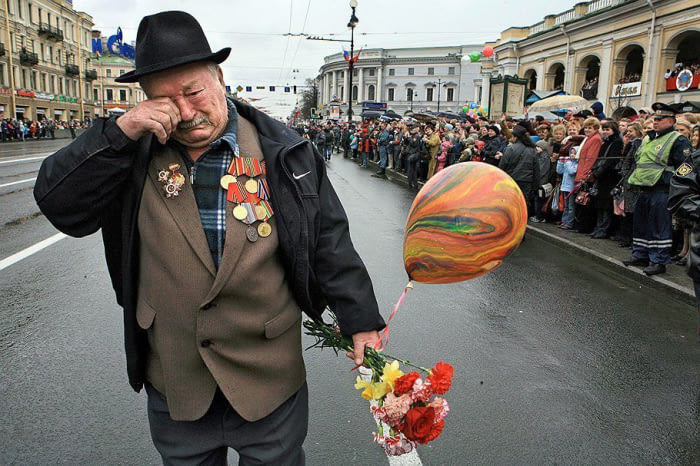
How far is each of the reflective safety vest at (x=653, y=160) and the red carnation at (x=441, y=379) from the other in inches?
240

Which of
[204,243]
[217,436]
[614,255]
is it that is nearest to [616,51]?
[614,255]

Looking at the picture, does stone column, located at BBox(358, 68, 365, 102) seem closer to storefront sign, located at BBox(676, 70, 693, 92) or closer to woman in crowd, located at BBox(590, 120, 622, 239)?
storefront sign, located at BBox(676, 70, 693, 92)

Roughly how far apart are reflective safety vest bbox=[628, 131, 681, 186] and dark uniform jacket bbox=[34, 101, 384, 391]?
607 cm

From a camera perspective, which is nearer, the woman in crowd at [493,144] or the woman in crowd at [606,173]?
the woman in crowd at [606,173]

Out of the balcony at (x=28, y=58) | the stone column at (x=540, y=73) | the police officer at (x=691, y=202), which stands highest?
the balcony at (x=28, y=58)

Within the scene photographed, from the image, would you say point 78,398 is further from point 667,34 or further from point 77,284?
point 667,34

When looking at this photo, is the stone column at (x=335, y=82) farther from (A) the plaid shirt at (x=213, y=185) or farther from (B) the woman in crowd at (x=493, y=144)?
(A) the plaid shirt at (x=213, y=185)

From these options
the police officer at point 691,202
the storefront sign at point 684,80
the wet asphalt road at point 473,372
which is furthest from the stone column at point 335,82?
the police officer at point 691,202

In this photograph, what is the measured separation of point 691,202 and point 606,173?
16.8 ft

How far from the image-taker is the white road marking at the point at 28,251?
6848 mm

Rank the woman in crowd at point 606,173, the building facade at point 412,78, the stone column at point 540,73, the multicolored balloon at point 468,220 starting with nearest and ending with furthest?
1. the multicolored balloon at point 468,220
2. the woman in crowd at point 606,173
3. the stone column at point 540,73
4. the building facade at point 412,78

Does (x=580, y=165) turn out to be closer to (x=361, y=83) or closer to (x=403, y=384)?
(x=403, y=384)

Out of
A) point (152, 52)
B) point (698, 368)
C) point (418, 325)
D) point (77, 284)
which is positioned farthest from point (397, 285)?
point (152, 52)

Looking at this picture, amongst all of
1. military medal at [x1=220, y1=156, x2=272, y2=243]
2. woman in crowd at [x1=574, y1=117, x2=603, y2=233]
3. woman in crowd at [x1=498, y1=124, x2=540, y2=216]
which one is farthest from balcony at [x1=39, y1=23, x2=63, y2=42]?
military medal at [x1=220, y1=156, x2=272, y2=243]
